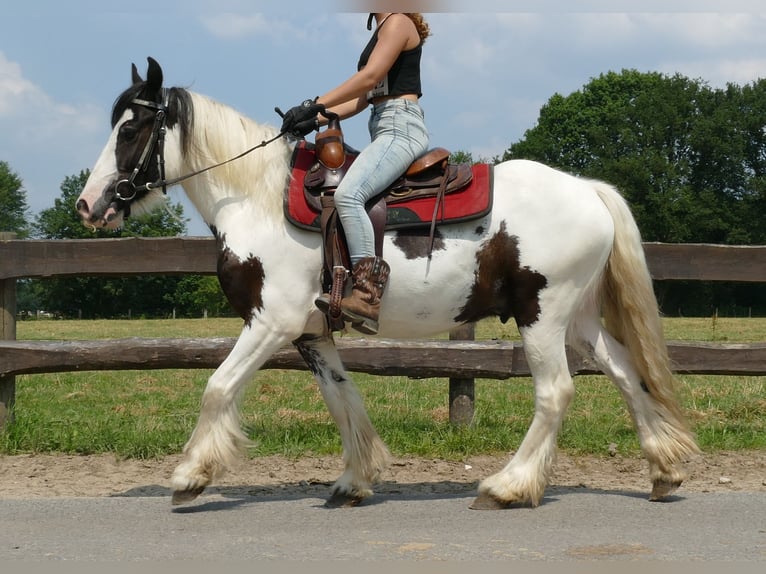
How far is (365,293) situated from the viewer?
16.4 feet

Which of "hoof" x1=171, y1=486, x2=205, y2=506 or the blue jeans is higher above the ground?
the blue jeans

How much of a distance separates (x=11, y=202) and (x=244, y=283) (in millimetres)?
79837

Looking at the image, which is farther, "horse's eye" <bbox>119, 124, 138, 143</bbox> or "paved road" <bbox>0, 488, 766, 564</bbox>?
"horse's eye" <bbox>119, 124, 138, 143</bbox>

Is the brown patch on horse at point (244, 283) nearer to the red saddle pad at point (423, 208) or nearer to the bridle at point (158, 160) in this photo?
the red saddle pad at point (423, 208)

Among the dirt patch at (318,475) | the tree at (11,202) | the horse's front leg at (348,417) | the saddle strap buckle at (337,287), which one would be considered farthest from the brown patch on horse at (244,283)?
the tree at (11,202)

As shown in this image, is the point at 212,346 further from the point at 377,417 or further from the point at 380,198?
the point at 380,198

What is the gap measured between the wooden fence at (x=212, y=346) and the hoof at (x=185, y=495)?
2222mm

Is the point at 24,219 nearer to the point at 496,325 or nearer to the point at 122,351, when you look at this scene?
the point at 496,325

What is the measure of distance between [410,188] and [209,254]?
2.59m

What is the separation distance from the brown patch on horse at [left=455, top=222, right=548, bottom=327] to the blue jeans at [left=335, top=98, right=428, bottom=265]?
678mm

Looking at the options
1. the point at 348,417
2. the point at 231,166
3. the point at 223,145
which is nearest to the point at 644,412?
the point at 348,417

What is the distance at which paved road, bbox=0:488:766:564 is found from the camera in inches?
157

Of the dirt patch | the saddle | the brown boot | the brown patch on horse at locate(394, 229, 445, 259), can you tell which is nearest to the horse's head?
the saddle

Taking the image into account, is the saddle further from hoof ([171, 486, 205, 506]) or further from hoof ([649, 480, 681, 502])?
hoof ([649, 480, 681, 502])
